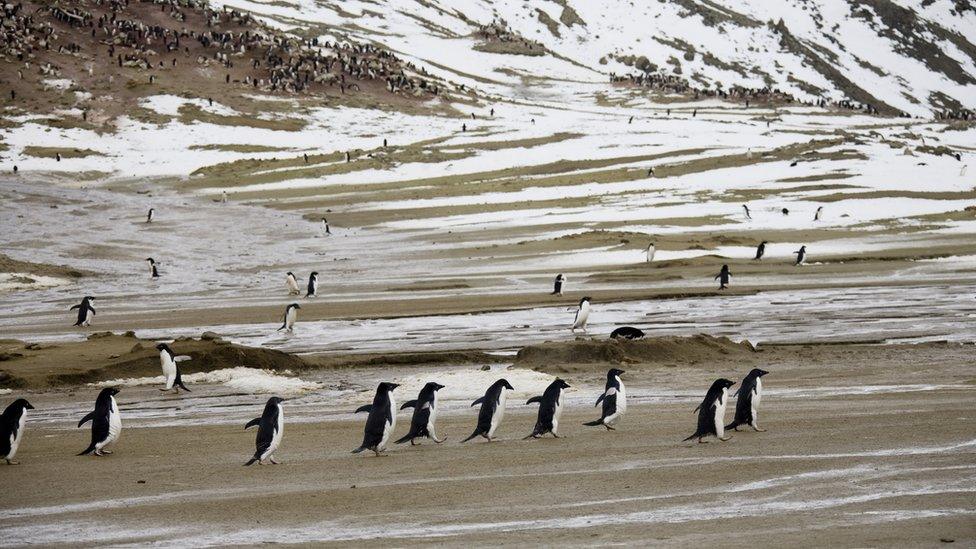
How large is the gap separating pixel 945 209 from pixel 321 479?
3600 cm

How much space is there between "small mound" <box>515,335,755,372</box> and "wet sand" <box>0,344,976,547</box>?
3.00 metres

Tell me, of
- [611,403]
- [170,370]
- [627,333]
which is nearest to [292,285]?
[627,333]

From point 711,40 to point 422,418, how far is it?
148m

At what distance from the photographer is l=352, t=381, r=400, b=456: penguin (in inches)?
437

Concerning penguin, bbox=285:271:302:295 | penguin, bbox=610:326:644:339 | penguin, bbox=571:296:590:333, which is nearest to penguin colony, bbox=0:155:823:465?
penguin, bbox=610:326:644:339

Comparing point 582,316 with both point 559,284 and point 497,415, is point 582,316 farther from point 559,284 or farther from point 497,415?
point 497,415

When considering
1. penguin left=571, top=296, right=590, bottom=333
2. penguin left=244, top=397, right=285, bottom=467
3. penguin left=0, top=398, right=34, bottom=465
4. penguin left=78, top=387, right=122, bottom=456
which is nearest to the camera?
penguin left=244, top=397, right=285, bottom=467

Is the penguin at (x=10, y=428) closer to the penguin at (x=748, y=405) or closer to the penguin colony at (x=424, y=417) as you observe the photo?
the penguin colony at (x=424, y=417)

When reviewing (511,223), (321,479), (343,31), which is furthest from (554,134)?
(321,479)

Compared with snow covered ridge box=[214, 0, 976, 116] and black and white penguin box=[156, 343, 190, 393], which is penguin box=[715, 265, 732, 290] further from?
snow covered ridge box=[214, 0, 976, 116]

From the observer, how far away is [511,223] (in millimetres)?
42969

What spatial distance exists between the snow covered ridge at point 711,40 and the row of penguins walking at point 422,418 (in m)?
93.7

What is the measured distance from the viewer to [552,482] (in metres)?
9.59

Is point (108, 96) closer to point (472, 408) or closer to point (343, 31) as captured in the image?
point (343, 31)
